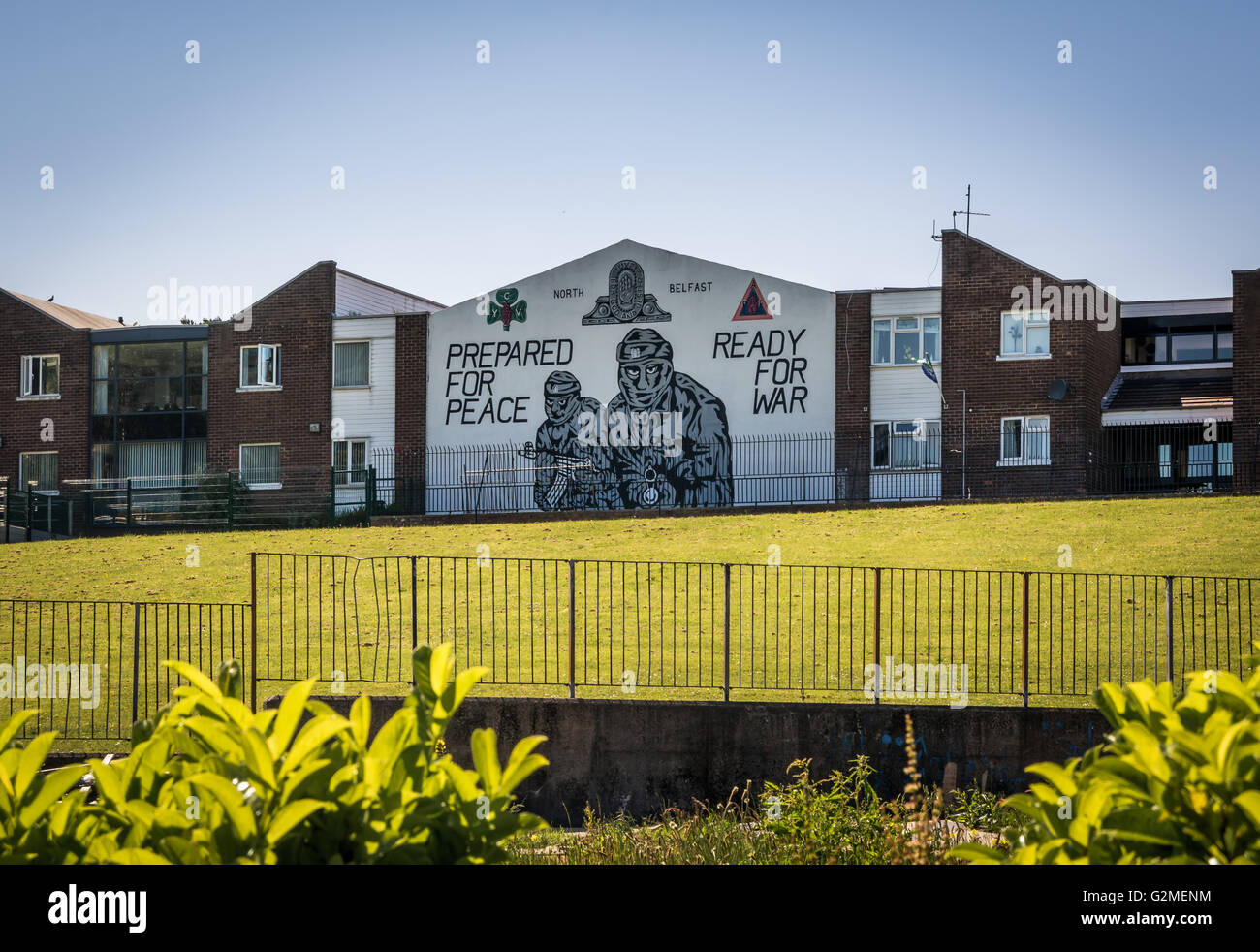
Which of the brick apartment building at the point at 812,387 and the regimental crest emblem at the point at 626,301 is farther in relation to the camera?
the regimental crest emblem at the point at 626,301

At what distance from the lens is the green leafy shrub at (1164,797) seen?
2154 millimetres

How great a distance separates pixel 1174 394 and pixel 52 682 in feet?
106

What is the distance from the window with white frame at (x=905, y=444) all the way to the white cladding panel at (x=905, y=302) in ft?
10.6

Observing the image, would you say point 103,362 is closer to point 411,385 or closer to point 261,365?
point 261,365

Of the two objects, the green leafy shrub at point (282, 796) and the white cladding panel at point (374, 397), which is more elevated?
the white cladding panel at point (374, 397)

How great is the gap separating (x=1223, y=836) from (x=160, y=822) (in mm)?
1939

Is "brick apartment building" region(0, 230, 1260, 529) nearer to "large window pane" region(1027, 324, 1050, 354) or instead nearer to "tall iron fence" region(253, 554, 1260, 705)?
"large window pane" region(1027, 324, 1050, 354)

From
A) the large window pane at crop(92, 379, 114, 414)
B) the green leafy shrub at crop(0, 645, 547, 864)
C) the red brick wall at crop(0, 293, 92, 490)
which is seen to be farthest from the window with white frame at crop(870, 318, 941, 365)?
the green leafy shrub at crop(0, 645, 547, 864)

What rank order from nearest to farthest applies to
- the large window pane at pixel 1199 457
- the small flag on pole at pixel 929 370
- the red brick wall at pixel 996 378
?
the red brick wall at pixel 996 378
the small flag on pole at pixel 929 370
the large window pane at pixel 1199 457

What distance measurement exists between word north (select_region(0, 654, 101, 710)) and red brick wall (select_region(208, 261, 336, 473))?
22.8 metres

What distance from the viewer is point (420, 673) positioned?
2477mm

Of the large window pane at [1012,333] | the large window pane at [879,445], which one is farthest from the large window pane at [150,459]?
the large window pane at [1012,333]

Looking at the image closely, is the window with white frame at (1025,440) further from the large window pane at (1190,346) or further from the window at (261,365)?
the window at (261,365)
